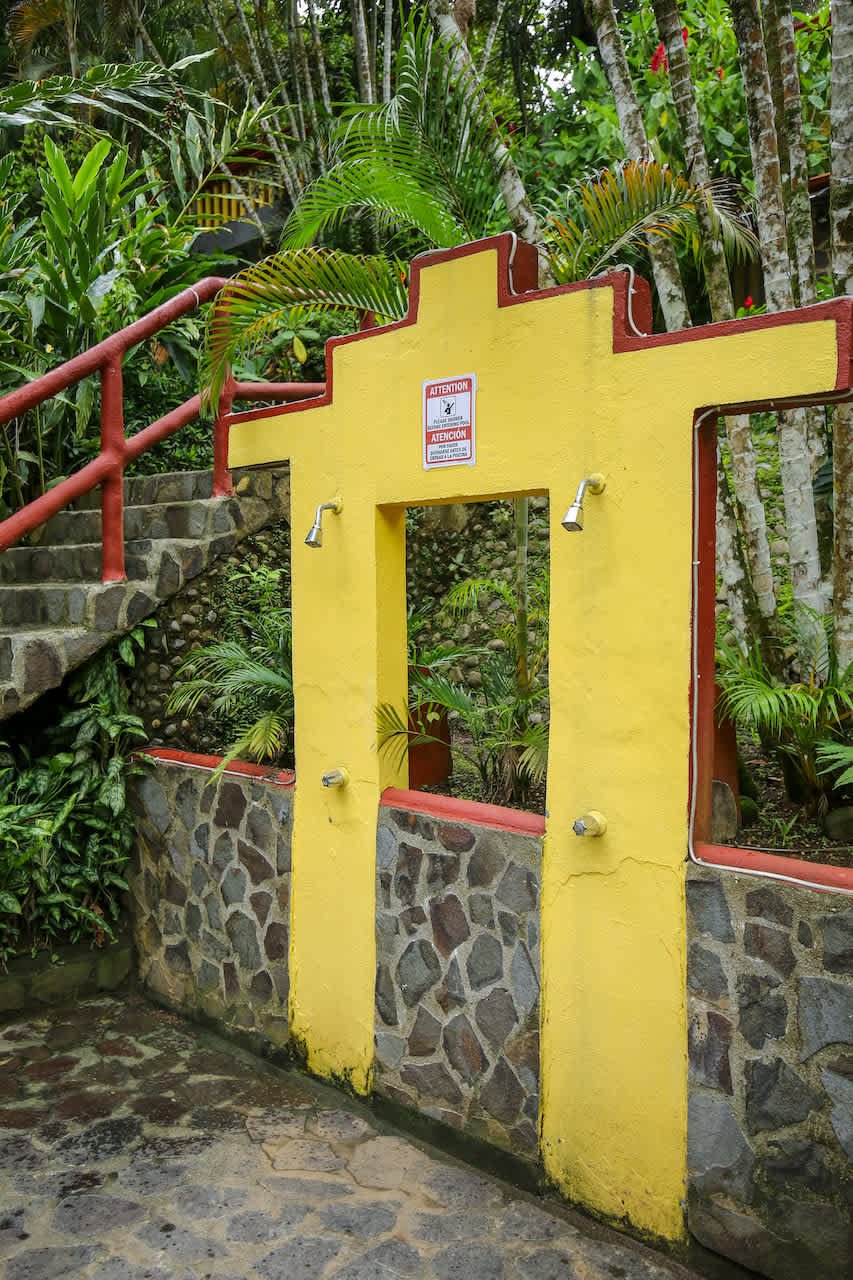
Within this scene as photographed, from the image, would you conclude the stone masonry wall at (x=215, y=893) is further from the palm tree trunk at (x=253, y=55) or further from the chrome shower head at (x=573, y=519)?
the palm tree trunk at (x=253, y=55)

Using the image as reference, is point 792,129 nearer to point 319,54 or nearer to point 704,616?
point 704,616

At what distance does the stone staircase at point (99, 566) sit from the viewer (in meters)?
5.02

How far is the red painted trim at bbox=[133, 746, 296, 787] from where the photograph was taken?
15.6 feet

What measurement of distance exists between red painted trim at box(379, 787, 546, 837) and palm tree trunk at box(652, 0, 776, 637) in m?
1.31

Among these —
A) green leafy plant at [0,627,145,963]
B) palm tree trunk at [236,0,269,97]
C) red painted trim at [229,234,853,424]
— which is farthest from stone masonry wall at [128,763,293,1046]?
palm tree trunk at [236,0,269,97]

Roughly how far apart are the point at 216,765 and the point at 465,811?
4.95ft

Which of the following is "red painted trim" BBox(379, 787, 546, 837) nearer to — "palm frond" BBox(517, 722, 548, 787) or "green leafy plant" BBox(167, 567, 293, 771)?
"palm frond" BBox(517, 722, 548, 787)

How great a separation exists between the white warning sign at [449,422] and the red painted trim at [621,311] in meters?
0.31

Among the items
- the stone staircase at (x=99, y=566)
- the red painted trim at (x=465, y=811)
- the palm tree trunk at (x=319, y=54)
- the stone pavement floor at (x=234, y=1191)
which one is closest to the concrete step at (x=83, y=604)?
the stone staircase at (x=99, y=566)

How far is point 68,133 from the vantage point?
10.3m

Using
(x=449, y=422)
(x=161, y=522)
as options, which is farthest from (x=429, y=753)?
(x=161, y=522)

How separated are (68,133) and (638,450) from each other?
9.10 m

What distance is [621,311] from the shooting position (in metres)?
3.47

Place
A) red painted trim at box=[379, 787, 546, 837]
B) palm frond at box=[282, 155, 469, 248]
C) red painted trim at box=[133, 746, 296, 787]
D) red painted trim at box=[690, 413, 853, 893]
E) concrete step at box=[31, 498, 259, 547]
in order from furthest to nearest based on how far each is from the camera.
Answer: concrete step at box=[31, 498, 259, 547]
red painted trim at box=[133, 746, 296, 787]
palm frond at box=[282, 155, 469, 248]
red painted trim at box=[379, 787, 546, 837]
red painted trim at box=[690, 413, 853, 893]
